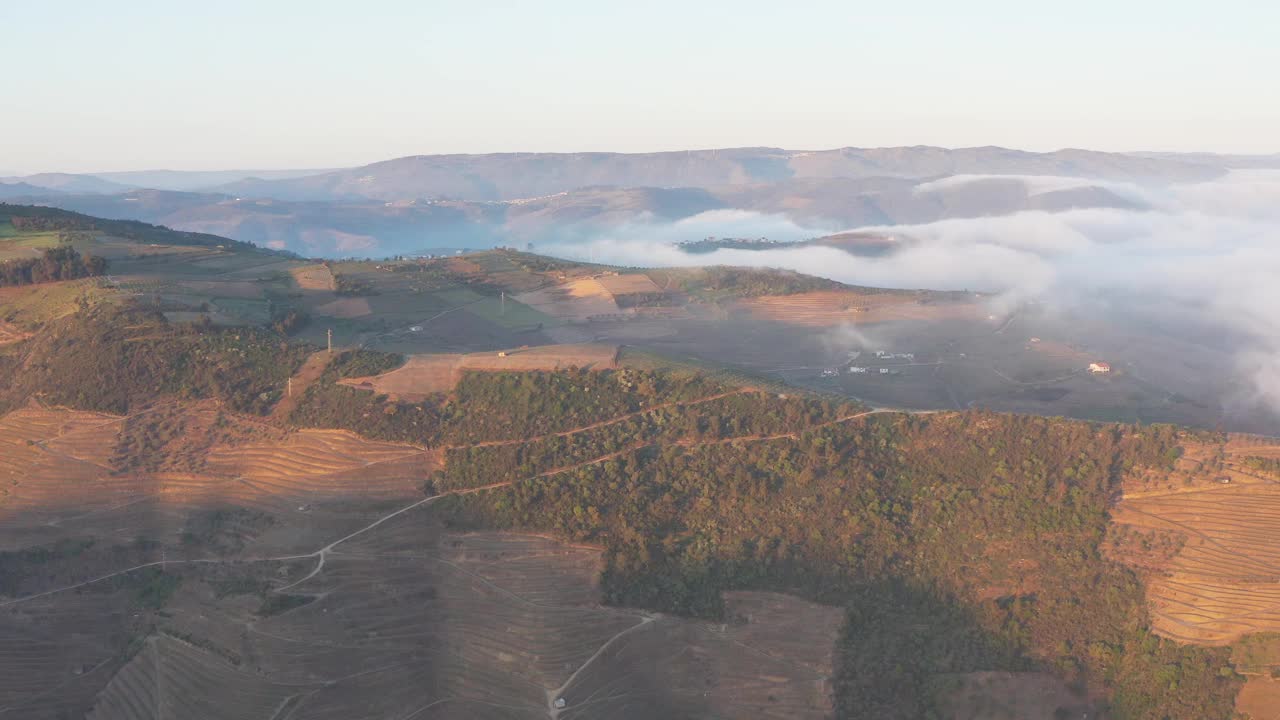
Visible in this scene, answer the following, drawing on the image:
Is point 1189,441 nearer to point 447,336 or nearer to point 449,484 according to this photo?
point 449,484

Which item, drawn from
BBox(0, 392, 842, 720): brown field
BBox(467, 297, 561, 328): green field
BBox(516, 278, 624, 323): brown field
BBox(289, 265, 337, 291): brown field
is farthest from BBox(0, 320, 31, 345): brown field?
BBox(516, 278, 624, 323): brown field

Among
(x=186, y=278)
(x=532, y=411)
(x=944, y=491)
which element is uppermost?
(x=186, y=278)

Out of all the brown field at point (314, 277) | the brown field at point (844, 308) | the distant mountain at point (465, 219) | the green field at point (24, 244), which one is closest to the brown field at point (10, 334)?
the green field at point (24, 244)

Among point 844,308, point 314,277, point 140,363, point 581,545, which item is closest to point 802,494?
point 581,545

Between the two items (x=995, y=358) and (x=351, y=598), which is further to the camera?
(x=995, y=358)

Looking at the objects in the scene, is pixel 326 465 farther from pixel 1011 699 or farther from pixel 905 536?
pixel 1011 699

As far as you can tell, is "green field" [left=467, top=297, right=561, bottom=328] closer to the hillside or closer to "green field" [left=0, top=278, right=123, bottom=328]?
the hillside

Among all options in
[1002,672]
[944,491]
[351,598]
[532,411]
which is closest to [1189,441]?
[944,491]
